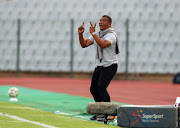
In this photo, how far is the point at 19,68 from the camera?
92.2 feet

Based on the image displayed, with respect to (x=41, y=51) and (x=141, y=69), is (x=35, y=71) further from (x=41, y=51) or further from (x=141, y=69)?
(x=141, y=69)

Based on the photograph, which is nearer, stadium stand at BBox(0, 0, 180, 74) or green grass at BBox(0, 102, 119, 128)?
green grass at BBox(0, 102, 119, 128)

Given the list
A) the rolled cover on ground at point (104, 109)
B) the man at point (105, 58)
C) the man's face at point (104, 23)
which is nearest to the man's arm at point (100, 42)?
the man at point (105, 58)

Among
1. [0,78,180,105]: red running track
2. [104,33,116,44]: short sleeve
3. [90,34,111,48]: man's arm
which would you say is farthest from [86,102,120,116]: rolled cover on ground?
[0,78,180,105]: red running track

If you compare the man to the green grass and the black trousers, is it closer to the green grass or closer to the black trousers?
the black trousers

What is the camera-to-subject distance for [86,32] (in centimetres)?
2761

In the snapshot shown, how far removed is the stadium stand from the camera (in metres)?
27.2

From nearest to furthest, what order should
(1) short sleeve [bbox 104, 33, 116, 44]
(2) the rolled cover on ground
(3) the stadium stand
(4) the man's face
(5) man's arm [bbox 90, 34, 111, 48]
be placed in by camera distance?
(2) the rolled cover on ground
(5) man's arm [bbox 90, 34, 111, 48]
(1) short sleeve [bbox 104, 33, 116, 44]
(4) the man's face
(3) the stadium stand

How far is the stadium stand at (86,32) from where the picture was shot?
27.2 m

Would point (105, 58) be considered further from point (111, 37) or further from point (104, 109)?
point (104, 109)

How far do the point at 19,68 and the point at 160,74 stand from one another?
7.49 meters

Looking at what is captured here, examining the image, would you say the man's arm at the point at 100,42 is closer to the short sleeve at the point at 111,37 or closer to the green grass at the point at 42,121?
the short sleeve at the point at 111,37

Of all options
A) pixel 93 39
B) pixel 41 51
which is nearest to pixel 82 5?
pixel 41 51

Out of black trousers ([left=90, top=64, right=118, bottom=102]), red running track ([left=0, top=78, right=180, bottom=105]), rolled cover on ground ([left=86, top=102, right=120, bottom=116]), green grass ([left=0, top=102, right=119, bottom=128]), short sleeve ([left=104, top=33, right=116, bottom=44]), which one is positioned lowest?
red running track ([left=0, top=78, right=180, bottom=105])
